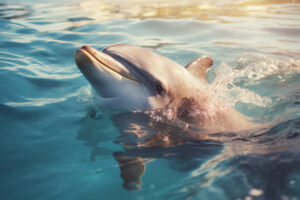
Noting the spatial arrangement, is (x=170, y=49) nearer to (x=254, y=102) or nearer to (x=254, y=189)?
(x=254, y=102)

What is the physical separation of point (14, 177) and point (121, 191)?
129 centimetres

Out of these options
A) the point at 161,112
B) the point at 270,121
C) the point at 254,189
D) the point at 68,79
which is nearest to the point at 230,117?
the point at 270,121

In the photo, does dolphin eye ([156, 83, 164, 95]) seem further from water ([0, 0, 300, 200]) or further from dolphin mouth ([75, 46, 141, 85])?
water ([0, 0, 300, 200])

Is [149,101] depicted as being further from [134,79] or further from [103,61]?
[103,61]

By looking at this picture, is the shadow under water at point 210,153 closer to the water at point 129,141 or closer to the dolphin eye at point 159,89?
the water at point 129,141

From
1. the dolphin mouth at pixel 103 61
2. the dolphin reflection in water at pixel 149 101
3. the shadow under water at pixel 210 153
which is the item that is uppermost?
the dolphin mouth at pixel 103 61

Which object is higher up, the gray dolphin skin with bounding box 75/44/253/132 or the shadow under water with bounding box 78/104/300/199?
the gray dolphin skin with bounding box 75/44/253/132

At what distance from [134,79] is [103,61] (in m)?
0.49

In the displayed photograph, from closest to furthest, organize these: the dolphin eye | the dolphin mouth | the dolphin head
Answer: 1. the dolphin mouth
2. the dolphin head
3. the dolphin eye

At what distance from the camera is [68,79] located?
6.60 metres

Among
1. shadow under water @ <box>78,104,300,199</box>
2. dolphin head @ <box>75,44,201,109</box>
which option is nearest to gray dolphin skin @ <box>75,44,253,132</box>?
dolphin head @ <box>75,44,201,109</box>

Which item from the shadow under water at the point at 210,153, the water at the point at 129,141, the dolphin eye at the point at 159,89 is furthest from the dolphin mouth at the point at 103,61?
the water at the point at 129,141

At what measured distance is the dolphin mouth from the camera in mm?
3473

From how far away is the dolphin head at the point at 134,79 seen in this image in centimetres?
368
